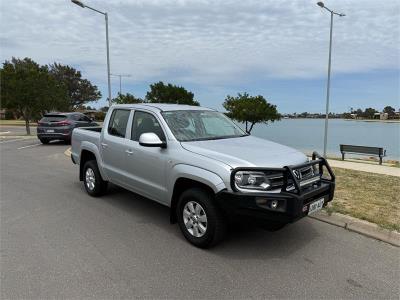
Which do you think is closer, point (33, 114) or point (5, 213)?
point (5, 213)

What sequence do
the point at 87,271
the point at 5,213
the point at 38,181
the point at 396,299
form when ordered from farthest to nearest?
the point at 38,181
the point at 5,213
the point at 87,271
the point at 396,299

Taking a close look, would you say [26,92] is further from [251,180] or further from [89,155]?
[251,180]

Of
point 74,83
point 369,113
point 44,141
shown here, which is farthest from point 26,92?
point 369,113

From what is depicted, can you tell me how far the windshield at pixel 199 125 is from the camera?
496 cm

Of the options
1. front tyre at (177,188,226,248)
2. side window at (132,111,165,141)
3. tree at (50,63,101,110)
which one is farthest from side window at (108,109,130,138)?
tree at (50,63,101,110)

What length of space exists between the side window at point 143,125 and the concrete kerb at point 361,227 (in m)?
2.74

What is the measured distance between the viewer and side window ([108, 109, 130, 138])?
572 cm

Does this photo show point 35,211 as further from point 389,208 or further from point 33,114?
point 33,114

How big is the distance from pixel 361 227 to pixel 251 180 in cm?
208

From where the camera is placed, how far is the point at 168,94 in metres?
37.8

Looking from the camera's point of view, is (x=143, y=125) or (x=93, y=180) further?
(x=93, y=180)

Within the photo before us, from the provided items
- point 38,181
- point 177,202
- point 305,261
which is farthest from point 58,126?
point 305,261

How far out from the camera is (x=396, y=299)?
3236 millimetres

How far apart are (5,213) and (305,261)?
4.52 metres
